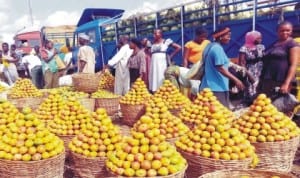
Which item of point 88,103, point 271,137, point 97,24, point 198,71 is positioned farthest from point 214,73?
point 97,24

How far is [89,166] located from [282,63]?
9.91ft

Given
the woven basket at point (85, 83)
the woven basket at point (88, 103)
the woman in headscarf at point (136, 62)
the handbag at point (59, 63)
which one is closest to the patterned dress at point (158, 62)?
the woman in headscarf at point (136, 62)

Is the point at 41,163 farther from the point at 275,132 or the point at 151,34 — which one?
the point at 151,34

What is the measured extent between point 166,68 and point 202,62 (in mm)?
2781

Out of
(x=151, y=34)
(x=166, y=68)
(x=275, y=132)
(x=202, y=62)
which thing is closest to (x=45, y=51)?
(x=151, y=34)

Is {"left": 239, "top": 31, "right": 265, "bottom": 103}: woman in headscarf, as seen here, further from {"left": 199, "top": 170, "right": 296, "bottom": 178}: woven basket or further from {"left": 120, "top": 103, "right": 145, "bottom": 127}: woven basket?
{"left": 199, "top": 170, "right": 296, "bottom": 178}: woven basket

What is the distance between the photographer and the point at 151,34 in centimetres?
1044

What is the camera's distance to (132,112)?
6.35 meters

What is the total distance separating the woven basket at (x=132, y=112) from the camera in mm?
6312

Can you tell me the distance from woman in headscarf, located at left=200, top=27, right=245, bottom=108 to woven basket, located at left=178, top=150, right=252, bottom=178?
1.85 metres

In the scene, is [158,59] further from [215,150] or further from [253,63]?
[215,150]

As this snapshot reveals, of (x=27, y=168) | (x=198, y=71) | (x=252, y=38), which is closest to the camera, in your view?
(x=27, y=168)

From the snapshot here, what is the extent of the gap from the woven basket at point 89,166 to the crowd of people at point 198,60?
222 centimetres

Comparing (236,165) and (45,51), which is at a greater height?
(45,51)
